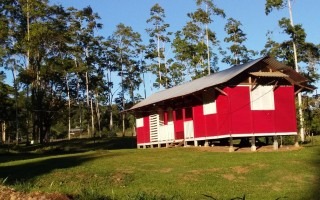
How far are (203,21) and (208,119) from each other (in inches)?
902

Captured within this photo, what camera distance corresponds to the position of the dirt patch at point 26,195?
7.42 metres

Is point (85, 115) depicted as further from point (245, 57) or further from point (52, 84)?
point (245, 57)

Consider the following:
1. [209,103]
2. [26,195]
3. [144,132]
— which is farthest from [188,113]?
[26,195]

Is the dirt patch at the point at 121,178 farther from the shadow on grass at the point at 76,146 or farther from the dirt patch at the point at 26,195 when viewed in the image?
the shadow on grass at the point at 76,146

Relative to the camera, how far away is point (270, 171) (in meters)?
17.0

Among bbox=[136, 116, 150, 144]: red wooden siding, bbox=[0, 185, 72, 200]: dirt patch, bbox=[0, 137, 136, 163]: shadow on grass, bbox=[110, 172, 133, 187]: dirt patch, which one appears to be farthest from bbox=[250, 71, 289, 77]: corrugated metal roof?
bbox=[0, 185, 72, 200]: dirt patch

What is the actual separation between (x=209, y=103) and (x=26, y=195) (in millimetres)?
19118

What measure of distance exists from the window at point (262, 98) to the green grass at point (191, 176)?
4270 mm

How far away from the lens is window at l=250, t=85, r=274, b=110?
82.9 ft

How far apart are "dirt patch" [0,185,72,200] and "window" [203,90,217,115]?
18284mm

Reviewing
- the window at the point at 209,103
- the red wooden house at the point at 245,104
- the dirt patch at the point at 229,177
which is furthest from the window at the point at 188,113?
the dirt patch at the point at 229,177

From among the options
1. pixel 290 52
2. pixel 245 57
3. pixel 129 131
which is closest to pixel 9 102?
pixel 129 131

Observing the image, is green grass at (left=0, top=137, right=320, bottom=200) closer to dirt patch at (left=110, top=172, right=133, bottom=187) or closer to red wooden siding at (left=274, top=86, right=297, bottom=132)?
dirt patch at (left=110, top=172, right=133, bottom=187)

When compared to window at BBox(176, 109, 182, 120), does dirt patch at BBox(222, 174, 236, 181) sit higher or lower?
lower
